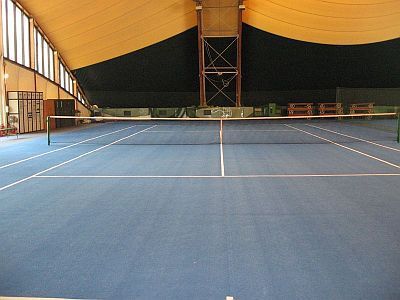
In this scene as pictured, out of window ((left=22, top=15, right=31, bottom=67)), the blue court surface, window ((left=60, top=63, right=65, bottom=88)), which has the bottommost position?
the blue court surface

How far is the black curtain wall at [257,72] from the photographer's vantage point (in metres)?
32.7

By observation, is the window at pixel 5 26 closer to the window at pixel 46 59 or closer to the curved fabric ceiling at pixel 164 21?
the curved fabric ceiling at pixel 164 21

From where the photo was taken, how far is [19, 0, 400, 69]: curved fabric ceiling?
85.5 ft

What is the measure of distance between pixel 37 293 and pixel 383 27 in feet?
95.7

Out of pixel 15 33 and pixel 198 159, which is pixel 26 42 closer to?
pixel 15 33

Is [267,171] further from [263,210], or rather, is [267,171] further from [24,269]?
[24,269]

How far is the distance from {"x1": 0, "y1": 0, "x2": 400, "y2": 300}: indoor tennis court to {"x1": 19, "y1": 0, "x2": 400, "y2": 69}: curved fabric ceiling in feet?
0.45

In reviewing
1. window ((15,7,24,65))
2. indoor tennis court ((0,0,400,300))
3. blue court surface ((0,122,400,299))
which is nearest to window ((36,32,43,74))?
indoor tennis court ((0,0,400,300))

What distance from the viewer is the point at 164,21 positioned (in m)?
29.9

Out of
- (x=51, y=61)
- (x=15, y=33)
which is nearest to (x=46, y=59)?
(x=51, y=61)

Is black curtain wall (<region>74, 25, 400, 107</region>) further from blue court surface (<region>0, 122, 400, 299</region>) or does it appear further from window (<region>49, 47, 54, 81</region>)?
blue court surface (<region>0, 122, 400, 299</region>)

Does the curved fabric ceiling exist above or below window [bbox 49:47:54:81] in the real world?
above

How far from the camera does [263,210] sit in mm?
7531

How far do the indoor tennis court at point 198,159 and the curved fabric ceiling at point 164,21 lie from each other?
0.14 m
